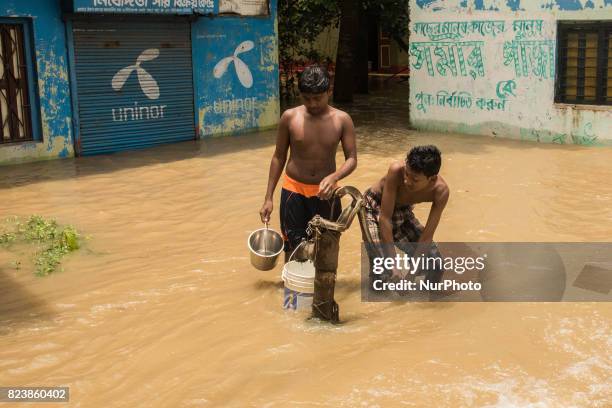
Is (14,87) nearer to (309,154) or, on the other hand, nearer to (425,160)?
(309,154)

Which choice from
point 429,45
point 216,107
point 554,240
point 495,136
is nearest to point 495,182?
point 554,240

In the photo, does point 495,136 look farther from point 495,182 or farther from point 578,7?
point 495,182

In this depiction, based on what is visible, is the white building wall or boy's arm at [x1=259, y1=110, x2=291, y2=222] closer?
boy's arm at [x1=259, y1=110, x2=291, y2=222]

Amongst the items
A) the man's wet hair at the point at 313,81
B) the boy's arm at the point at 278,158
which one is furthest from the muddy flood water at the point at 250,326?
the man's wet hair at the point at 313,81

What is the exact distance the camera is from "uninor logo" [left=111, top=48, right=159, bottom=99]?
11609mm

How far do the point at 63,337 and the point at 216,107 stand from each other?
8740 millimetres

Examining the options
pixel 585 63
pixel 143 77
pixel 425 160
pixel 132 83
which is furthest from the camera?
pixel 143 77

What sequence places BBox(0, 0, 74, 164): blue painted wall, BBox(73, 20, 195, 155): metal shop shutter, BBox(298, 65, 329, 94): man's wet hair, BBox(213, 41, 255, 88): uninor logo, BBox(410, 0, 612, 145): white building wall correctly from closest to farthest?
1. BBox(298, 65, 329, 94): man's wet hair
2. BBox(0, 0, 74, 164): blue painted wall
3. BBox(73, 20, 195, 155): metal shop shutter
4. BBox(410, 0, 612, 145): white building wall
5. BBox(213, 41, 255, 88): uninor logo

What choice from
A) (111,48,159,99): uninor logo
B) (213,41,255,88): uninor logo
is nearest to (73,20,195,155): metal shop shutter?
(111,48,159,99): uninor logo

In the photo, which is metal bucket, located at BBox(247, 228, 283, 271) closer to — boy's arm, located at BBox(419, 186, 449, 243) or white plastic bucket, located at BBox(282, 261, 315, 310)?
white plastic bucket, located at BBox(282, 261, 315, 310)

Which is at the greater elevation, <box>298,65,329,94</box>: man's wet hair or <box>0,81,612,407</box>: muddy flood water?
<box>298,65,329,94</box>: man's wet hair

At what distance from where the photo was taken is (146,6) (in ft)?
37.2

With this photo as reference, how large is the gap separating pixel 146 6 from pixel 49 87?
1.89m

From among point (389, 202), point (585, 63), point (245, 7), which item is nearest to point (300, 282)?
point (389, 202)
